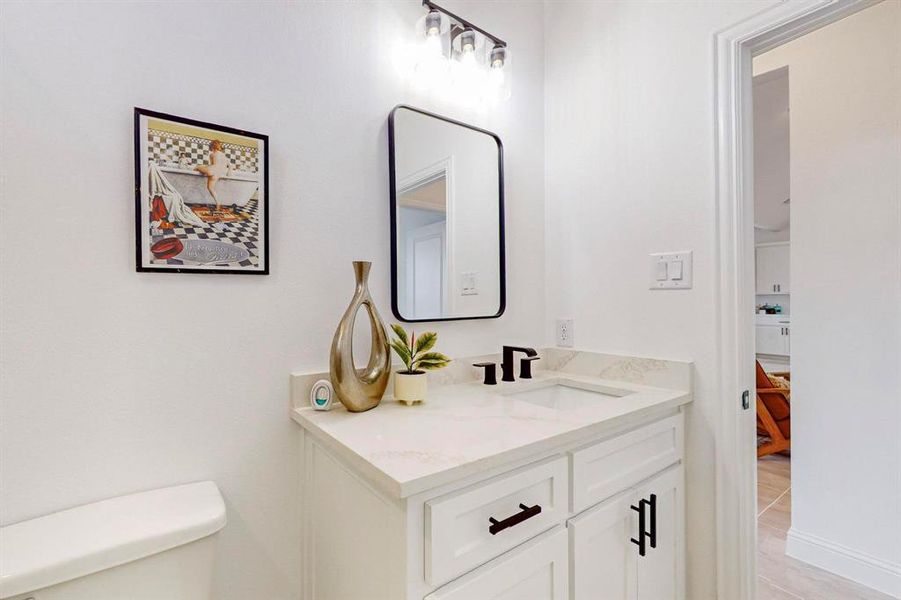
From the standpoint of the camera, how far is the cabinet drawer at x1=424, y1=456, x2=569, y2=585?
76cm

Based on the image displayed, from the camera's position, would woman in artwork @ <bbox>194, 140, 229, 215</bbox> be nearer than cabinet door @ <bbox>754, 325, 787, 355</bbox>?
Yes

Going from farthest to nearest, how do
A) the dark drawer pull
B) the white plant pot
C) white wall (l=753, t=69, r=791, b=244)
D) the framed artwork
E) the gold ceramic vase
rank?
white wall (l=753, t=69, r=791, b=244), the white plant pot, the gold ceramic vase, the framed artwork, the dark drawer pull

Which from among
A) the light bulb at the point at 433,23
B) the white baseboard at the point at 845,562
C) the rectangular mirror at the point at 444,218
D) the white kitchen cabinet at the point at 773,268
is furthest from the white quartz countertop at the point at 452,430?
the white kitchen cabinet at the point at 773,268

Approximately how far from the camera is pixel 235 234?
1.08 m

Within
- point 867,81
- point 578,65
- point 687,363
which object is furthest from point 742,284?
point 867,81

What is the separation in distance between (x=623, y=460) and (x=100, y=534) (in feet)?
3.79

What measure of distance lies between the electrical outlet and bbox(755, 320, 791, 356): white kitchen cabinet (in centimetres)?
552

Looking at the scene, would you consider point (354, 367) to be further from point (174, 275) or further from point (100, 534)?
point (100, 534)

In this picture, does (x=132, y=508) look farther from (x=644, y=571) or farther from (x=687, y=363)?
(x=687, y=363)

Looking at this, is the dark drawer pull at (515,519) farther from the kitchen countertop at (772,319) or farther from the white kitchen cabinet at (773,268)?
the white kitchen cabinet at (773,268)

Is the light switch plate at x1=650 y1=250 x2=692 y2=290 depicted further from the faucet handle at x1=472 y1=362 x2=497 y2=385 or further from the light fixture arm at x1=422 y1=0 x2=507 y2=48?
the light fixture arm at x1=422 y1=0 x2=507 y2=48

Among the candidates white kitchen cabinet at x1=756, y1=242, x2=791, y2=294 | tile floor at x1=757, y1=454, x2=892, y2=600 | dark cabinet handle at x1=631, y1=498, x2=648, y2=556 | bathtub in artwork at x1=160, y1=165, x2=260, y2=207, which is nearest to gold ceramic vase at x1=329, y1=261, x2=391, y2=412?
bathtub in artwork at x1=160, y1=165, x2=260, y2=207

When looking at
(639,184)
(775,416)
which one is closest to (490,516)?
(639,184)

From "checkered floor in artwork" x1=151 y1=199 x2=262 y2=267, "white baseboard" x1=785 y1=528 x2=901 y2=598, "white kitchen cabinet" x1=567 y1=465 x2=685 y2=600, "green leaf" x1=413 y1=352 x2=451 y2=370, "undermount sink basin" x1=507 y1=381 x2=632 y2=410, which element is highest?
"checkered floor in artwork" x1=151 y1=199 x2=262 y2=267
